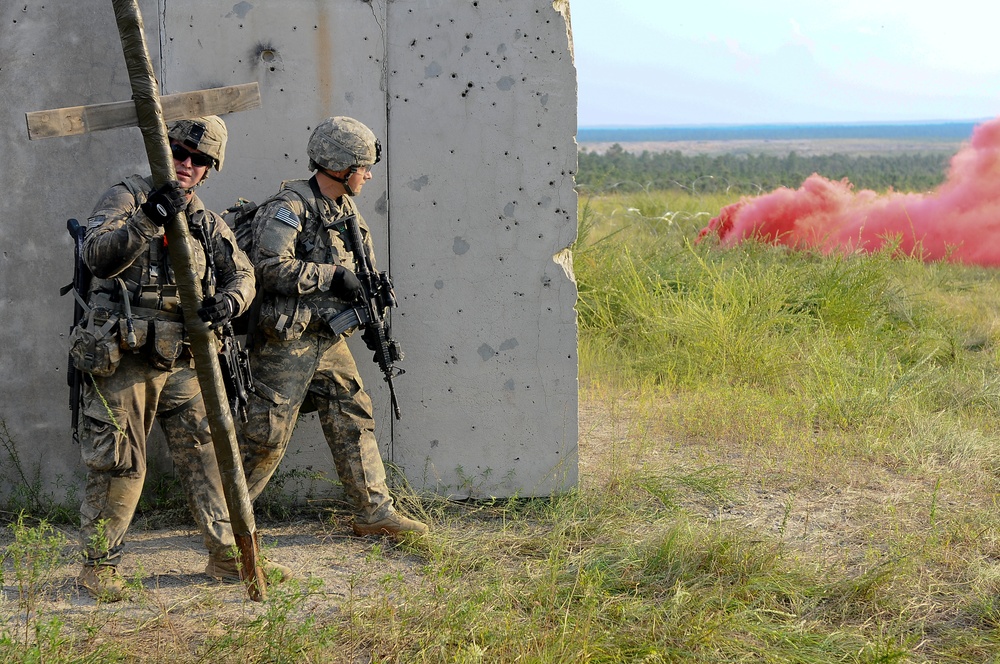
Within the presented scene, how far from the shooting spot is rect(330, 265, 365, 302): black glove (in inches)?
158

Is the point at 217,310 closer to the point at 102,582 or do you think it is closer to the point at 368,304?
the point at 368,304

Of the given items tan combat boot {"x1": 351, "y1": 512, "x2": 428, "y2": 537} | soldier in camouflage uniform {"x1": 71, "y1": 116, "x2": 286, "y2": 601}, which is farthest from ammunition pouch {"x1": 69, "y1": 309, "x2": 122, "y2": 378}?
tan combat boot {"x1": 351, "y1": 512, "x2": 428, "y2": 537}

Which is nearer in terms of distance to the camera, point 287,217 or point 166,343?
point 166,343

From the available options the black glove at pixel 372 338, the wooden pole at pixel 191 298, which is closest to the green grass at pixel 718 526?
the wooden pole at pixel 191 298

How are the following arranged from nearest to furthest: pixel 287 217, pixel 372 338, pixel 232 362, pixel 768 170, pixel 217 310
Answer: pixel 217 310 < pixel 232 362 < pixel 287 217 < pixel 372 338 < pixel 768 170

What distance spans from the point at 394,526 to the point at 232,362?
1030 millimetres

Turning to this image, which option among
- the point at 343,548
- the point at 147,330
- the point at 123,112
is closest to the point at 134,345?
the point at 147,330

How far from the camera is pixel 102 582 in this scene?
3609 millimetres

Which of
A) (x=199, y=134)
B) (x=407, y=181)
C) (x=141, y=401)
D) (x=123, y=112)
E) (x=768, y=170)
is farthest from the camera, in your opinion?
(x=768, y=170)

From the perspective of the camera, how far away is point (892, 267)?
1021 cm

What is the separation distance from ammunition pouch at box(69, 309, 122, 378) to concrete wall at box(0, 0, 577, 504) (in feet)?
3.40

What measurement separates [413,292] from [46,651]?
Result: 7.27 ft

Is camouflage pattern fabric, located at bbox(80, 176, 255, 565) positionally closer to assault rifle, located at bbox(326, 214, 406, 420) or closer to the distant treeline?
assault rifle, located at bbox(326, 214, 406, 420)

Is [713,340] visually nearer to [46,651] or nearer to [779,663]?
[779,663]
